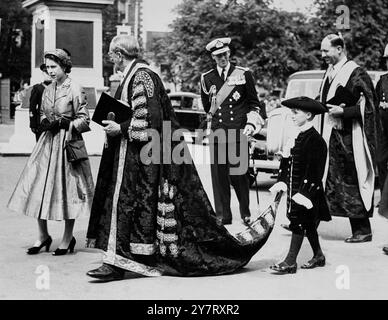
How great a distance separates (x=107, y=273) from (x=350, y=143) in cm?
351

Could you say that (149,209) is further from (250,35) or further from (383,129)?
(250,35)

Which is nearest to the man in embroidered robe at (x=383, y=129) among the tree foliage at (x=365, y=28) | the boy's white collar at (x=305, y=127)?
the boy's white collar at (x=305, y=127)

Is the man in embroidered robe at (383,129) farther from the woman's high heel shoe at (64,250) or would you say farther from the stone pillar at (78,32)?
the stone pillar at (78,32)

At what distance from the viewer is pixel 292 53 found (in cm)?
3491

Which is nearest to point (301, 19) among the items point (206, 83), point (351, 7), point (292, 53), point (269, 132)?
point (292, 53)

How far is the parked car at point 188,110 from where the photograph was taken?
2688cm

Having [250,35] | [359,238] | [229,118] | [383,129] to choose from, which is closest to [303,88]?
[383,129]

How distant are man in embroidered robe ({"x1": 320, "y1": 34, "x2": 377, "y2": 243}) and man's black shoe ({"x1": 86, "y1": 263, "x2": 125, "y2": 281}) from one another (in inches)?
120

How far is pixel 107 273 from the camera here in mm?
6254

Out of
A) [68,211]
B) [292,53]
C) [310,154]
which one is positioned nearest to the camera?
[310,154]

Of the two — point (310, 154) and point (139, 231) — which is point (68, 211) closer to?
point (139, 231)

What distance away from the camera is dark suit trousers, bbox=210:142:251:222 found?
369 inches

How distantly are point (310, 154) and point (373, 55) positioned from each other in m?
26.3

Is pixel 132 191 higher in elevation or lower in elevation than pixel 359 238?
higher
